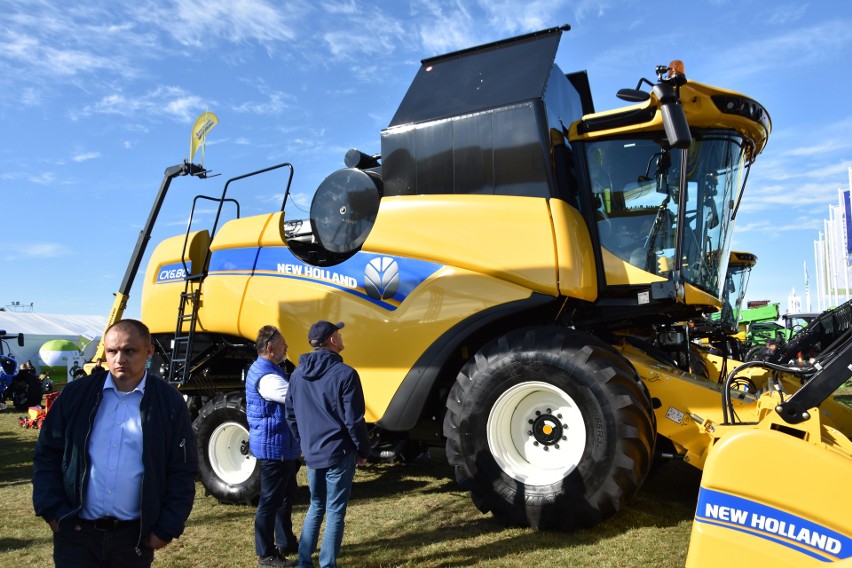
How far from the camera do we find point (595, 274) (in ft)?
16.9

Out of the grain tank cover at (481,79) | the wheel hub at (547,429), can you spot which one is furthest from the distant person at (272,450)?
the grain tank cover at (481,79)

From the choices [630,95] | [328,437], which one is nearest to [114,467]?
[328,437]

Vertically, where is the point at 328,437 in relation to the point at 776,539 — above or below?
above

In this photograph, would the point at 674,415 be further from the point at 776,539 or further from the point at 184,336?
the point at 184,336

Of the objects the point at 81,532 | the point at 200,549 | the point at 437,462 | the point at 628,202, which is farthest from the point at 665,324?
the point at 81,532

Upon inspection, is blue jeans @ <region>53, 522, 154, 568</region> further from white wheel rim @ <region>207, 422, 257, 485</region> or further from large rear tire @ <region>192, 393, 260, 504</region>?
white wheel rim @ <region>207, 422, 257, 485</region>

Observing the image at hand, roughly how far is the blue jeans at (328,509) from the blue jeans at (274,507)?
1.39 ft

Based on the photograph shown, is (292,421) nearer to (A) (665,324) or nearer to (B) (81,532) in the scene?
(B) (81,532)

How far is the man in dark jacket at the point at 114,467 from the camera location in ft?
8.15

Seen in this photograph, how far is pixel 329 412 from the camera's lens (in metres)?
3.92

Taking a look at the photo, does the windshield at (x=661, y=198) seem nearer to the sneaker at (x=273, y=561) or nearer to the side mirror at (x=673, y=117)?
the side mirror at (x=673, y=117)

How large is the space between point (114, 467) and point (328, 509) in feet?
5.24

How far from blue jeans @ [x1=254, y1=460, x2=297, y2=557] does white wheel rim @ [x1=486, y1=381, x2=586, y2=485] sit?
1467 mm

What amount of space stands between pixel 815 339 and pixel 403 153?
557cm
